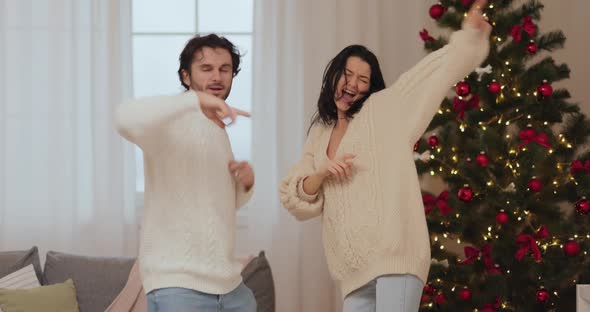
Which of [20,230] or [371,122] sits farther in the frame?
[20,230]

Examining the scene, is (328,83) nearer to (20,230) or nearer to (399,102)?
(399,102)

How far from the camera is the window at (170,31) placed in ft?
16.4

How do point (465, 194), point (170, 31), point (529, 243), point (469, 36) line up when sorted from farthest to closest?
1. point (170, 31)
2. point (465, 194)
3. point (529, 243)
4. point (469, 36)

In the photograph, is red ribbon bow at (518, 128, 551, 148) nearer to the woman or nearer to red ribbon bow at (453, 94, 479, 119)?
red ribbon bow at (453, 94, 479, 119)

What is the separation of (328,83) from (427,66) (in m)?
0.32

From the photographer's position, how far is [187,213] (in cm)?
222

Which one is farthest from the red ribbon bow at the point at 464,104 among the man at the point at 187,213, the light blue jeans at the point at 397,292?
the man at the point at 187,213

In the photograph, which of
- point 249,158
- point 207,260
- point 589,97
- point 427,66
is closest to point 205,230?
point 207,260

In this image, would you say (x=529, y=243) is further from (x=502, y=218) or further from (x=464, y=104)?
(x=464, y=104)

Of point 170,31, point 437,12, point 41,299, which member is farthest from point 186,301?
point 170,31

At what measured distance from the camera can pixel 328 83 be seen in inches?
109

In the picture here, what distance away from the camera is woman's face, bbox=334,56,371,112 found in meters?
2.70

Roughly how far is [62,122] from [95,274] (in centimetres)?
118

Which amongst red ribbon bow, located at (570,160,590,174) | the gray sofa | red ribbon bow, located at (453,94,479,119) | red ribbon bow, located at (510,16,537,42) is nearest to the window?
the gray sofa
